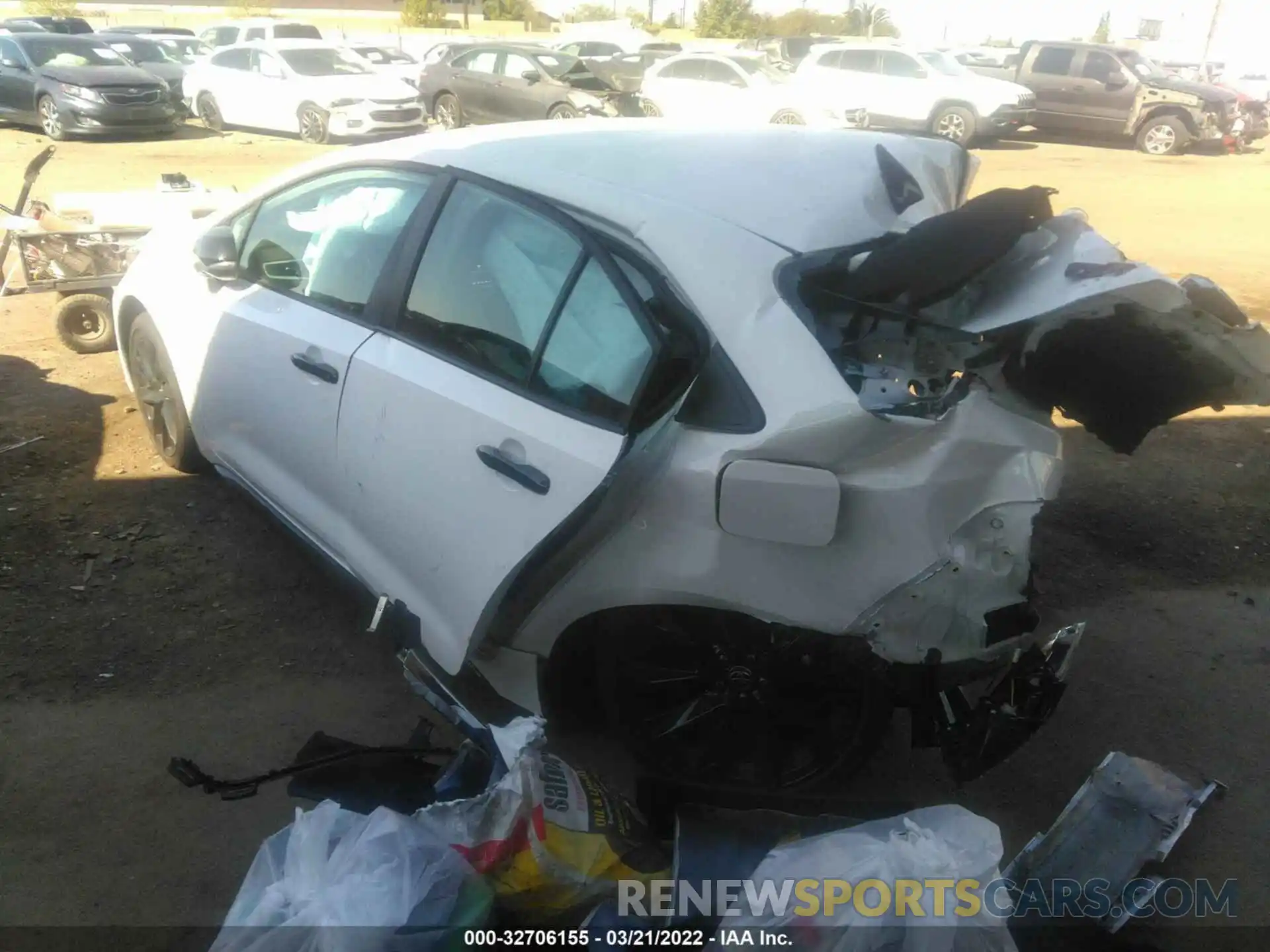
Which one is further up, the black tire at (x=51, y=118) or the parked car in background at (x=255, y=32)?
the parked car in background at (x=255, y=32)

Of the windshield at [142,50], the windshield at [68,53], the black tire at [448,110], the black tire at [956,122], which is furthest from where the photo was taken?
the windshield at [142,50]

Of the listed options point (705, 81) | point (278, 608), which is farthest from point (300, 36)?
point (278, 608)

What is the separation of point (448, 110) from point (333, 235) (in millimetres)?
16256

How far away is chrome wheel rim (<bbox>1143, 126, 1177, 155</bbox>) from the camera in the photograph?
19.1 m

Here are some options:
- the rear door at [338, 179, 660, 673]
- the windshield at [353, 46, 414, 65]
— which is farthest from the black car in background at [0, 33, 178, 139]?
the rear door at [338, 179, 660, 673]

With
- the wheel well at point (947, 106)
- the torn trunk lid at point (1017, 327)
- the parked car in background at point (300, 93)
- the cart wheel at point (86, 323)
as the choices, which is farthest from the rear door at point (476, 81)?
the torn trunk lid at point (1017, 327)

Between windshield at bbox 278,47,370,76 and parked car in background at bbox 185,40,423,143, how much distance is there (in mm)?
11

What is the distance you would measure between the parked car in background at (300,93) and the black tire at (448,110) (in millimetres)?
1582

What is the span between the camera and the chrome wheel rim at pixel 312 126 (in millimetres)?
16516

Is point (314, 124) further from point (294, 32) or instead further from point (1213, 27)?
point (1213, 27)

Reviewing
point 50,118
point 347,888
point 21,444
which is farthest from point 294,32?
point 347,888

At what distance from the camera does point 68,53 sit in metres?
17.2

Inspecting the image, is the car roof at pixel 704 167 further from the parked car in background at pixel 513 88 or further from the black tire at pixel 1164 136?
the black tire at pixel 1164 136

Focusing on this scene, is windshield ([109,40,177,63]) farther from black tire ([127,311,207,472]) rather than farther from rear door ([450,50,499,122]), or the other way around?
black tire ([127,311,207,472])
